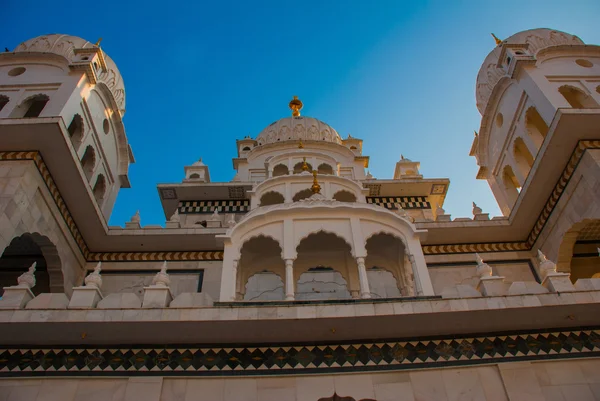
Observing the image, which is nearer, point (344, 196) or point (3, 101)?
point (3, 101)

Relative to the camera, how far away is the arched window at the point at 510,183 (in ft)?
61.7

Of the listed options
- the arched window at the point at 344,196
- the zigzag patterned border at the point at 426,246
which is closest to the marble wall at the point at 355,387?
the zigzag patterned border at the point at 426,246

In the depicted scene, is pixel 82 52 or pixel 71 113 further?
pixel 82 52

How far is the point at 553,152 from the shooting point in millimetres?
13039

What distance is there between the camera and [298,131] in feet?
78.8

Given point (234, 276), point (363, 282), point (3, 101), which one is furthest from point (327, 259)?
point (3, 101)

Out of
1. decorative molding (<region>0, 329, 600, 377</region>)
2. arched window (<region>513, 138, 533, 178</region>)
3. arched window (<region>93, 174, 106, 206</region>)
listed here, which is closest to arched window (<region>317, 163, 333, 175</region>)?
arched window (<region>513, 138, 533, 178</region>)

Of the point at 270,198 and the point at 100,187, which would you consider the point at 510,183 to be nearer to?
the point at 270,198

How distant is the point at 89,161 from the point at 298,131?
9.88 m

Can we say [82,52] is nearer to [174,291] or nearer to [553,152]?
[174,291]

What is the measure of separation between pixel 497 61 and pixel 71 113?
1445 cm

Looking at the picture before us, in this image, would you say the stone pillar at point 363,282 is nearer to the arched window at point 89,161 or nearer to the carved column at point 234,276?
the carved column at point 234,276

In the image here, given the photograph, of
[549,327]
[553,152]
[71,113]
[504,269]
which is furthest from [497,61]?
[71,113]

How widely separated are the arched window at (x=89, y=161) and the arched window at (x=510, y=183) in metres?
14.3
